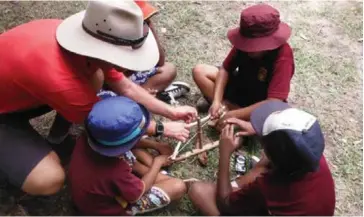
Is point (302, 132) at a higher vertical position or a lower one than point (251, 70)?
higher

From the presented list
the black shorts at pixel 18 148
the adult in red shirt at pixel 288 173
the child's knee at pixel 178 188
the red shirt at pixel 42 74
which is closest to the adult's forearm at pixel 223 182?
the adult in red shirt at pixel 288 173

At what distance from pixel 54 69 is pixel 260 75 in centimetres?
114

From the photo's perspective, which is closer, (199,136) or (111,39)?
(111,39)

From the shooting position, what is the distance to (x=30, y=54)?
2045 mm

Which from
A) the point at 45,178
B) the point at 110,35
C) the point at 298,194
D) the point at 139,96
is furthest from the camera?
the point at 139,96

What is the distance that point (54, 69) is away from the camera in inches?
79.4

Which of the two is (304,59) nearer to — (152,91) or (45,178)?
(152,91)

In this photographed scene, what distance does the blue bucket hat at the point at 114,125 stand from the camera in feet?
6.25

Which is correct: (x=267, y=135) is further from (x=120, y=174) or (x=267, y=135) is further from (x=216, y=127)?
(x=216, y=127)

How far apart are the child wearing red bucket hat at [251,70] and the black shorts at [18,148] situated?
38.8 inches

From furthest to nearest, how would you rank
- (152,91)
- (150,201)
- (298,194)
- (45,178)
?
(152,91) → (150,201) → (45,178) → (298,194)

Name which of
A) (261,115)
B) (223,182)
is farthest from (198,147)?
(261,115)

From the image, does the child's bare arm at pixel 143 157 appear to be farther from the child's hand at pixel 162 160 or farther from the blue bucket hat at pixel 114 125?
the blue bucket hat at pixel 114 125

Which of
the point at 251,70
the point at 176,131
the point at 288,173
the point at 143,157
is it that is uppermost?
the point at 288,173
